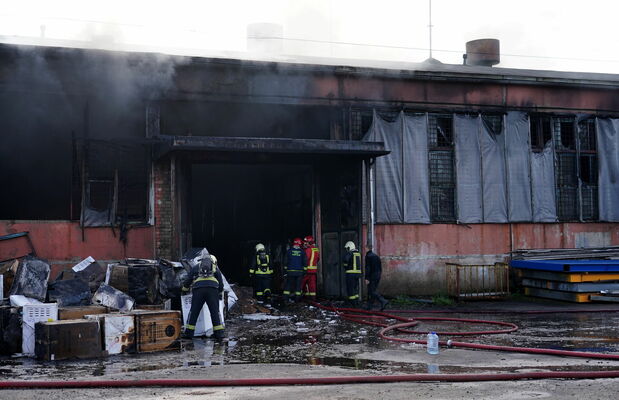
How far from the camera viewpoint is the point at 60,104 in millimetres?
15664

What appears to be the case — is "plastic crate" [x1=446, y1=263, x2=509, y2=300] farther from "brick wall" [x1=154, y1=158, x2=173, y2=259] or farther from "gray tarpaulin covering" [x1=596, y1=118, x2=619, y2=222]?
"brick wall" [x1=154, y1=158, x2=173, y2=259]

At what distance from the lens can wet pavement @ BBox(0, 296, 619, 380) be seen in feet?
27.9

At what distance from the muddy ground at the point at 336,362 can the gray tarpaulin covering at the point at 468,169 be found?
15.6 ft

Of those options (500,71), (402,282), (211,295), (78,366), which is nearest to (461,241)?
(402,282)

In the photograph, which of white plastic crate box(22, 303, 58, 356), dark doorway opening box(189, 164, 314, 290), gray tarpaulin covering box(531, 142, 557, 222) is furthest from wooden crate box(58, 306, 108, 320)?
gray tarpaulin covering box(531, 142, 557, 222)

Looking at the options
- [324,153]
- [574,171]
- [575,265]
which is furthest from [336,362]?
[574,171]

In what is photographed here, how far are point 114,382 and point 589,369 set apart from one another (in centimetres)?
563

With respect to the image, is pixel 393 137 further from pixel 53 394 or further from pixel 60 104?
pixel 53 394

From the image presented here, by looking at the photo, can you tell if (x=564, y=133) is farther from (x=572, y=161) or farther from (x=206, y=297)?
(x=206, y=297)

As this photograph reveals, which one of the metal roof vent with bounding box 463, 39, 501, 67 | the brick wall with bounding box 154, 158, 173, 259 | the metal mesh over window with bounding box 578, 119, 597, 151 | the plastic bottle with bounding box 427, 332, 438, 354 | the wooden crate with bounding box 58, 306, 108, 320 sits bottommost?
the plastic bottle with bounding box 427, 332, 438, 354

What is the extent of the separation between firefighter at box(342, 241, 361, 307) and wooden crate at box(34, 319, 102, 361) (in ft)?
23.3

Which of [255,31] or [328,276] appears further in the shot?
[255,31]

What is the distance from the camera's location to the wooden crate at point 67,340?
9531 mm

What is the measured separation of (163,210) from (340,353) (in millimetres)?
7695
